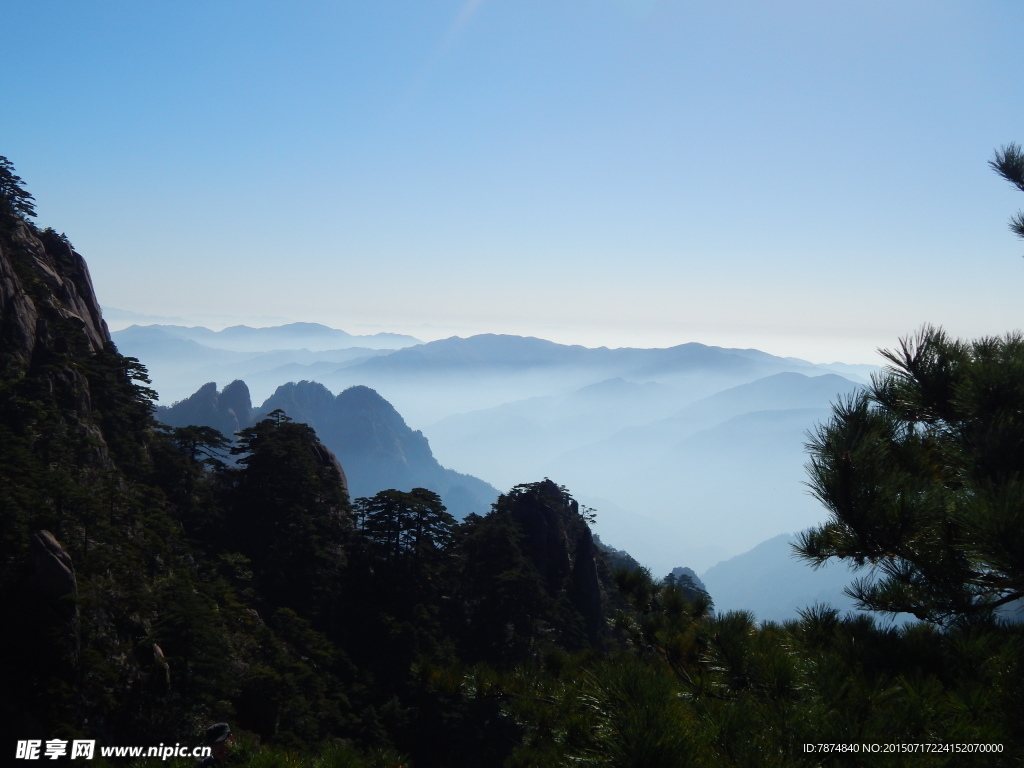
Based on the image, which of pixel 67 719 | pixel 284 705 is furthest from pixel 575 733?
pixel 284 705

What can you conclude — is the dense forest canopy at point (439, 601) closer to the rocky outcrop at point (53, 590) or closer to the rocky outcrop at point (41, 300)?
the rocky outcrop at point (53, 590)

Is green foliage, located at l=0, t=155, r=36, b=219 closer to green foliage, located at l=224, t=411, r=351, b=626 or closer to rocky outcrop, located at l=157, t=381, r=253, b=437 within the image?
green foliage, located at l=224, t=411, r=351, b=626

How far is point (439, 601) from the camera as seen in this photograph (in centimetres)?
3147

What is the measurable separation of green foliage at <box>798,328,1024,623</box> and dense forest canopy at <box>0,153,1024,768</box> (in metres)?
0.02

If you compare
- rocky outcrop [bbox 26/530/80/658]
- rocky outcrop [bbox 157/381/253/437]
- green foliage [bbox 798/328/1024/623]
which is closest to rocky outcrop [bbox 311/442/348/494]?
rocky outcrop [bbox 26/530/80/658]

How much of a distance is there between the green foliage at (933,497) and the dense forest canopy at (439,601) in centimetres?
2

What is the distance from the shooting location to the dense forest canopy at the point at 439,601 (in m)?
3.24

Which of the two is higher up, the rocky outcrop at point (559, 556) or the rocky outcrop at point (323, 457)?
the rocky outcrop at point (323, 457)

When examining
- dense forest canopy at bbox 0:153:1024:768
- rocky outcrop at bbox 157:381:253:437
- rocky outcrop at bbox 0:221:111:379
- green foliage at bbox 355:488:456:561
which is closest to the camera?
dense forest canopy at bbox 0:153:1024:768

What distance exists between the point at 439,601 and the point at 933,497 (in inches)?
1217

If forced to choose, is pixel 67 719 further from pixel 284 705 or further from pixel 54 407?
pixel 54 407

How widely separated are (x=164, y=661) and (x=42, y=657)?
3338mm

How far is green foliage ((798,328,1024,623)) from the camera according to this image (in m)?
3.45

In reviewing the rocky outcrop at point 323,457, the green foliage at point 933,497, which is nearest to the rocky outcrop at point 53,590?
the green foliage at point 933,497
